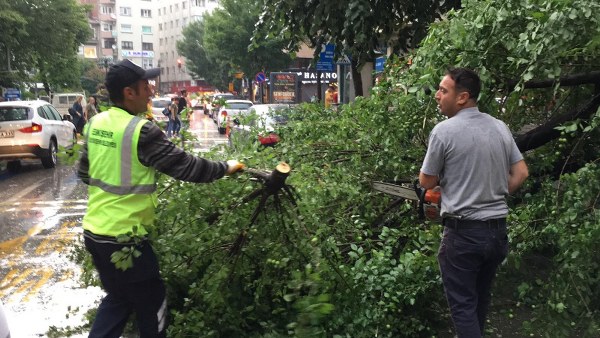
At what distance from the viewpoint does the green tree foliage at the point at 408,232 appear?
347cm

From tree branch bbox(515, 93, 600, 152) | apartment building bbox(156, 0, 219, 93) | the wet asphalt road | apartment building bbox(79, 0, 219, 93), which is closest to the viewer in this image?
tree branch bbox(515, 93, 600, 152)

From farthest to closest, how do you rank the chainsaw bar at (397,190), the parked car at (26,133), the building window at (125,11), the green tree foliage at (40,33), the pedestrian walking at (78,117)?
the building window at (125,11) < the pedestrian walking at (78,117) < the green tree foliage at (40,33) < the parked car at (26,133) < the chainsaw bar at (397,190)

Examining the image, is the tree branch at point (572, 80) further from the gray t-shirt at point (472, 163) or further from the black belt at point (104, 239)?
the black belt at point (104, 239)

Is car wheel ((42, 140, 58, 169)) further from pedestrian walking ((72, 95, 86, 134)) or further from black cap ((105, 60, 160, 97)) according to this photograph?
black cap ((105, 60, 160, 97))

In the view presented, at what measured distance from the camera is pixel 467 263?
3.17 m

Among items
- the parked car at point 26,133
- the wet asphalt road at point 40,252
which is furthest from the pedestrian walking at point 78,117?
the wet asphalt road at point 40,252

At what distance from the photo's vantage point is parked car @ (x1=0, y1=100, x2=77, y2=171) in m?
14.2

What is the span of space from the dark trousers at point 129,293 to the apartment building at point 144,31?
310ft

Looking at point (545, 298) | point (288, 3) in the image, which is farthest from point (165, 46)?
point (545, 298)

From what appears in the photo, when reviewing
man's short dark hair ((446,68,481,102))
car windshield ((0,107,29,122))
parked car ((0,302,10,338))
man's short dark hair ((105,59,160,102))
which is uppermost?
man's short dark hair ((105,59,160,102))

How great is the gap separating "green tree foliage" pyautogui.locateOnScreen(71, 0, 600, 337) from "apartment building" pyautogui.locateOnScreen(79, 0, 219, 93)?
93539mm

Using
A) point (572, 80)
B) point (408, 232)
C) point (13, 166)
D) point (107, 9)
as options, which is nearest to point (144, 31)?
point (107, 9)

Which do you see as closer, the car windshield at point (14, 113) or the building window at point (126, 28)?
the car windshield at point (14, 113)

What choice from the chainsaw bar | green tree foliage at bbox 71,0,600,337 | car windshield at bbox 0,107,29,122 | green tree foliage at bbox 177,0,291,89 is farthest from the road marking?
green tree foliage at bbox 177,0,291,89
